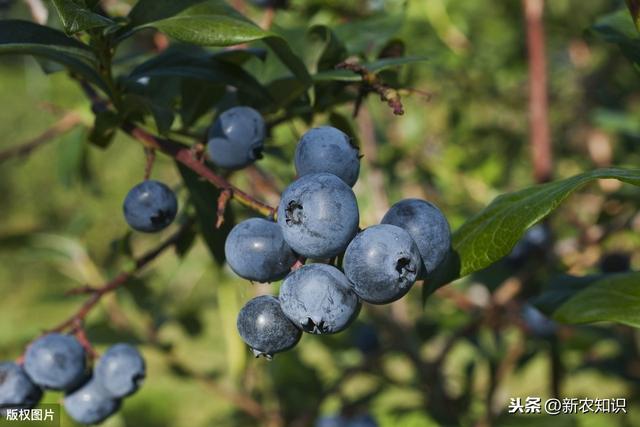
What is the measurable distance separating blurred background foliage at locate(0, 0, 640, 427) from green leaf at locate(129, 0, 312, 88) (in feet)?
0.55

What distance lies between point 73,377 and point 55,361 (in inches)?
1.8

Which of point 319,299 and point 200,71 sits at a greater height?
point 200,71

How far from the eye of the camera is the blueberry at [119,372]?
1.16 metres

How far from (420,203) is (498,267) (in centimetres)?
111

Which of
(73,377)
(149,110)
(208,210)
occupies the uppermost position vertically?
(149,110)

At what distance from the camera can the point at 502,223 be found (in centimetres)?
88

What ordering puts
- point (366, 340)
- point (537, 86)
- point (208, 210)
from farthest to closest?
point (366, 340), point (537, 86), point (208, 210)

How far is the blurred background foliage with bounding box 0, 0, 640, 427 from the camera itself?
5.50ft

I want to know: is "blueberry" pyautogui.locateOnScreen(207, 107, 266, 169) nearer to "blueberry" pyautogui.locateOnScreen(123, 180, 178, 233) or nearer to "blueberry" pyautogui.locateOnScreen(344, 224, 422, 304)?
"blueberry" pyautogui.locateOnScreen(123, 180, 178, 233)

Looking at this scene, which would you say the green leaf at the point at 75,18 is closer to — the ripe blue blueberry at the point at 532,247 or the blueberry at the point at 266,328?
the blueberry at the point at 266,328

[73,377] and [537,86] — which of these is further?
[537,86]

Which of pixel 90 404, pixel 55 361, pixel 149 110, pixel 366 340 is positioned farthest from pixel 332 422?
pixel 149 110

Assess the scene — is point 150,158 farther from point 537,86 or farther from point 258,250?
point 537,86

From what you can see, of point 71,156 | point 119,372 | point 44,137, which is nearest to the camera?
point 119,372
